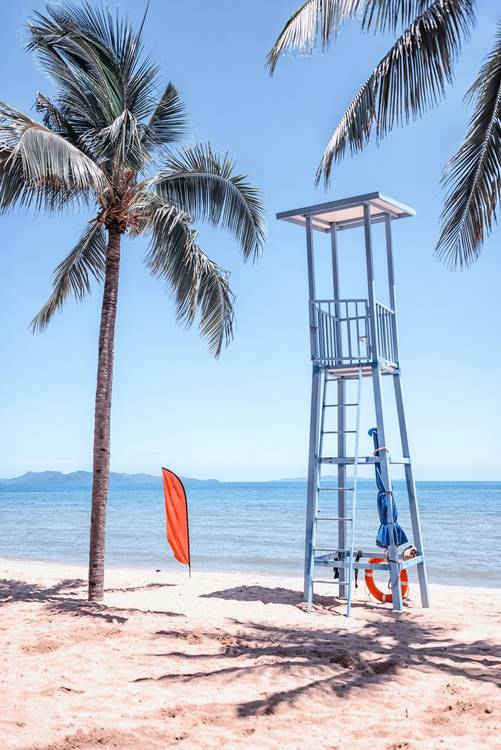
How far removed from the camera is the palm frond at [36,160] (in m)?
7.86

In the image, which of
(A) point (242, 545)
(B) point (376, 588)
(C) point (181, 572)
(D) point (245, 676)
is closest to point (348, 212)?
(B) point (376, 588)

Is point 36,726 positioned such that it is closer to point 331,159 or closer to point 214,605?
point 214,605

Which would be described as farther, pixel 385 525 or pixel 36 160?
pixel 385 525

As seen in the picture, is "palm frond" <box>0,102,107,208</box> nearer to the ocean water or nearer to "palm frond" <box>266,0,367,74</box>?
"palm frond" <box>266,0,367,74</box>

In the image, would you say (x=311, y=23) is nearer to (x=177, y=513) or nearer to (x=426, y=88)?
(x=426, y=88)

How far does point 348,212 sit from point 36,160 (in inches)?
156

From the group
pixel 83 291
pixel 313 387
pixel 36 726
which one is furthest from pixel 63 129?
pixel 36 726

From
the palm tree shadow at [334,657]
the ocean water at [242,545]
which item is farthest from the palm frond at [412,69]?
the ocean water at [242,545]

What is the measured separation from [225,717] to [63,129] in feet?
26.4

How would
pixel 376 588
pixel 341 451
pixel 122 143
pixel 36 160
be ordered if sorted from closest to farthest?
pixel 36 160 → pixel 122 143 → pixel 376 588 → pixel 341 451

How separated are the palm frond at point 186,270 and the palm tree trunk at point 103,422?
0.79 meters

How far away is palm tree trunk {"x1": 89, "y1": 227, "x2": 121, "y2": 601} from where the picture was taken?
9367mm

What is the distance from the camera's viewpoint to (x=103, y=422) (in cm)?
953

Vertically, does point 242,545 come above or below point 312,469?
below
